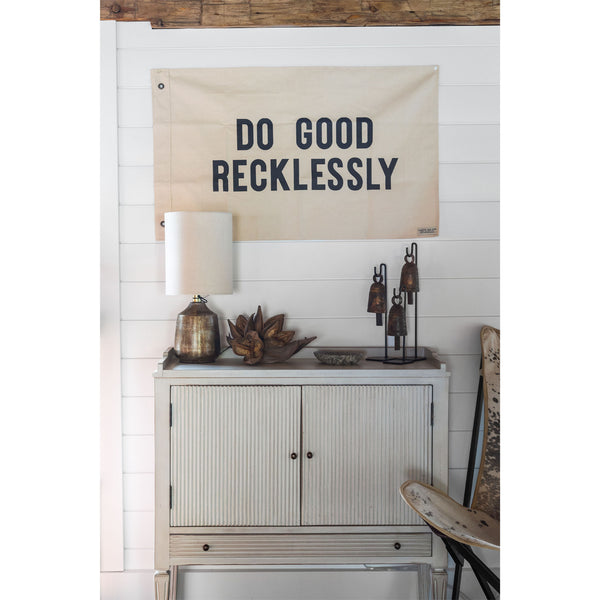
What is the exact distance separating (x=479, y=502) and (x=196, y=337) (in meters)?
1.25

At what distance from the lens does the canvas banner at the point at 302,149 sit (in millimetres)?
2172

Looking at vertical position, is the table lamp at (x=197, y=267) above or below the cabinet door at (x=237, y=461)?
above

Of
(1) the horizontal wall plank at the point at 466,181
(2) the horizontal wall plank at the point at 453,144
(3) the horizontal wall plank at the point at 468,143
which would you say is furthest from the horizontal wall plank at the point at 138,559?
(3) the horizontal wall plank at the point at 468,143

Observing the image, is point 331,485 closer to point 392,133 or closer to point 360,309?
point 360,309

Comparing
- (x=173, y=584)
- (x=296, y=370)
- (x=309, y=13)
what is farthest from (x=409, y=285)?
(x=173, y=584)

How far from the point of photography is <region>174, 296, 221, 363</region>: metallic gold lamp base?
201 cm

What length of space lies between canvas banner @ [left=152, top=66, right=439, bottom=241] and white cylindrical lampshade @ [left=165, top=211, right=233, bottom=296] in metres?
0.23

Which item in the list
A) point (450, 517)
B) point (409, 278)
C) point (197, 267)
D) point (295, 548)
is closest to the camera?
point (450, 517)

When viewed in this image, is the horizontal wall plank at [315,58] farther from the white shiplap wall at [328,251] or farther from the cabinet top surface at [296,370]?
the cabinet top surface at [296,370]

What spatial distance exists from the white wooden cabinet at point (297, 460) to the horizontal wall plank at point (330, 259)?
52 centimetres

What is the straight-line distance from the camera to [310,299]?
7.30ft

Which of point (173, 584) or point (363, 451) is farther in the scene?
point (173, 584)

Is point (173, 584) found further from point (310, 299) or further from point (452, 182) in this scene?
point (452, 182)
